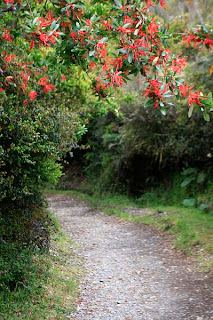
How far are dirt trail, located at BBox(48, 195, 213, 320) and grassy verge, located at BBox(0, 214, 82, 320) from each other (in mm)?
215

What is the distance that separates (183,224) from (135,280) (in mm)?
2992

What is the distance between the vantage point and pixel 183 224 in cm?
929

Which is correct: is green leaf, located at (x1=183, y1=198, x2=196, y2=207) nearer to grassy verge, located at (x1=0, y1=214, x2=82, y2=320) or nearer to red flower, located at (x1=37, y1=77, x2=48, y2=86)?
grassy verge, located at (x1=0, y1=214, x2=82, y2=320)

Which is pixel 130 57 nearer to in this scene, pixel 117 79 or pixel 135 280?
pixel 117 79

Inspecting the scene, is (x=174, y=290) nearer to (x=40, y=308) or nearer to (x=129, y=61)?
(x=40, y=308)

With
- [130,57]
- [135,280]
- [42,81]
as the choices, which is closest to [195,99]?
[130,57]

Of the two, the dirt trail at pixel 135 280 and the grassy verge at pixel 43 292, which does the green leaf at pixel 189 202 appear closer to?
the dirt trail at pixel 135 280

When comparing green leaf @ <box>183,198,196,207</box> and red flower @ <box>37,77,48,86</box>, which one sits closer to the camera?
red flower @ <box>37,77,48,86</box>

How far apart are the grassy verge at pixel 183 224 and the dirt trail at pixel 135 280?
0.30 meters

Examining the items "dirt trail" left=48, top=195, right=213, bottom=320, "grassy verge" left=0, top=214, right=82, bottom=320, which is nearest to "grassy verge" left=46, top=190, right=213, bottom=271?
"dirt trail" left=48, top=195, right=213, bottom=320

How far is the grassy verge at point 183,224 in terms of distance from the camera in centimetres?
766

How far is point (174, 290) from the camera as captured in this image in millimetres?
6090

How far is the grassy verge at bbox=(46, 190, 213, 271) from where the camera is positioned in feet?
25.1

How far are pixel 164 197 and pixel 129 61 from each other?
9.73m
